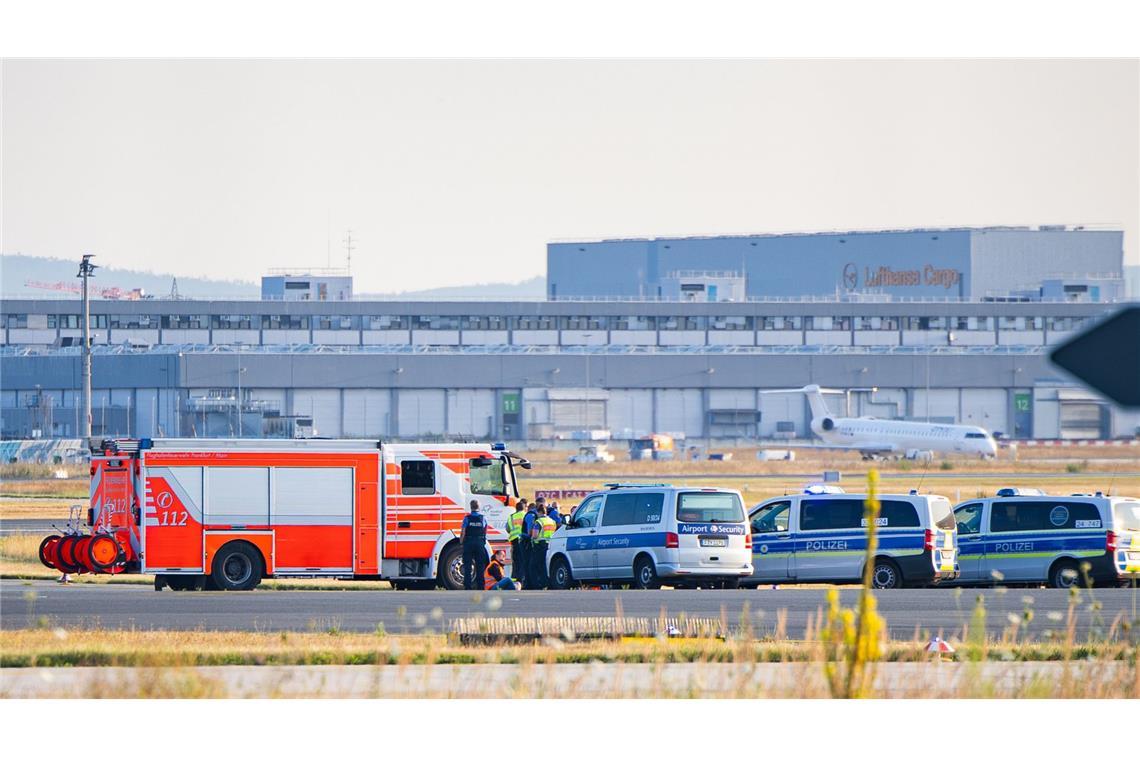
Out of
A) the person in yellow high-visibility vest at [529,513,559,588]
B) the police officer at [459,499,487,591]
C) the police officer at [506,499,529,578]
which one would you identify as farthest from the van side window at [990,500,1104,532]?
the police officer at [459,499,487,591]

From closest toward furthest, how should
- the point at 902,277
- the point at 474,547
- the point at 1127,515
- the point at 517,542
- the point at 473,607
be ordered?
the point at 473,607
the point at 474,547
the point at 1127,515
the point at 517,542
the point at 902,277

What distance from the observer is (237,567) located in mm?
26625

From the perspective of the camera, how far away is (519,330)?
108 m

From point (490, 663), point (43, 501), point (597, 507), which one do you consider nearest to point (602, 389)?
point (43, 501)

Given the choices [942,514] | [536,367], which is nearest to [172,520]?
[942,514]

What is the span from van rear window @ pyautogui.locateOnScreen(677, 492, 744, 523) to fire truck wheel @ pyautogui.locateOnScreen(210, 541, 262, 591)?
715cm

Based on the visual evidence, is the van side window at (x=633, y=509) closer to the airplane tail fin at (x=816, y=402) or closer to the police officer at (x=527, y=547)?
the police officer at (x=527, y=547)

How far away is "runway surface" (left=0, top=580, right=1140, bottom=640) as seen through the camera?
20234 mm

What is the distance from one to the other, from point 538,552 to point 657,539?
243 centimetres

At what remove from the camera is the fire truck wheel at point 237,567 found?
26469 mm

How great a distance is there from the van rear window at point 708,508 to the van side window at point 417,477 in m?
4.32

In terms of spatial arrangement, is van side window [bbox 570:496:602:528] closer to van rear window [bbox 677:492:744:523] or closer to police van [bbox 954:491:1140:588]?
van rear window [bbox 677:492:744:523]

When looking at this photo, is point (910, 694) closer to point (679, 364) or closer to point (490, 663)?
point (490, 663)

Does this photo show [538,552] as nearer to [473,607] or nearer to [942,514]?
[473,607]
